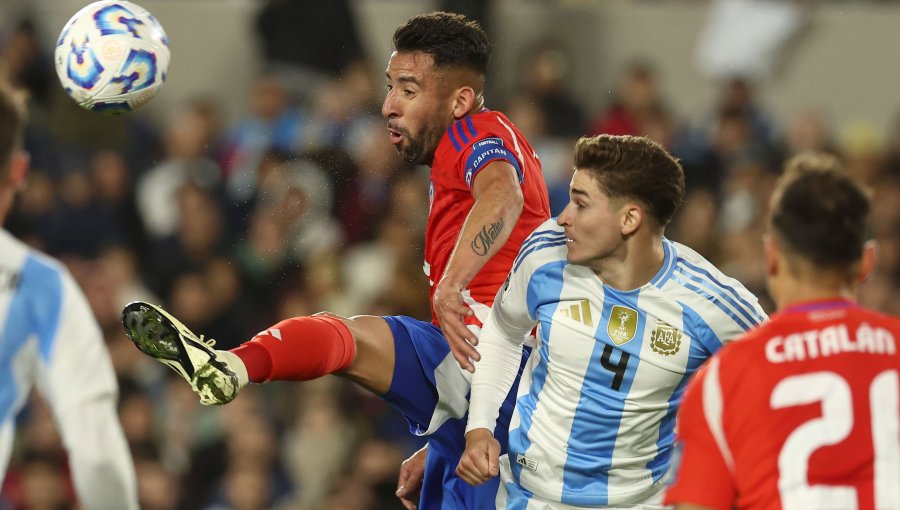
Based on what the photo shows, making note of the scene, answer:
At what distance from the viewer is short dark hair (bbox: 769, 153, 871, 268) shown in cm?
349

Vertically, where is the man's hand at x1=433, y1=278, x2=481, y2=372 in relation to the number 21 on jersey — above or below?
above

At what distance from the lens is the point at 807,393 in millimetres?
3398

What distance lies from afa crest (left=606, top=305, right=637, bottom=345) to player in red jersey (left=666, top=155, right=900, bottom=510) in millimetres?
1105

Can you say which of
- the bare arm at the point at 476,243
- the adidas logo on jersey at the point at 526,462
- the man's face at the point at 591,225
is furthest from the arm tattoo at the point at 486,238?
the adidas logo on jersey at the point at 526,462

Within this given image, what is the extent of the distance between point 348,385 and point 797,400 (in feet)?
20.6

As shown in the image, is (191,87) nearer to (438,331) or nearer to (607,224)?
(438,331)

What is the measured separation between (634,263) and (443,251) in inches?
38.7

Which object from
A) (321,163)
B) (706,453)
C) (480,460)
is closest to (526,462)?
(480,460)

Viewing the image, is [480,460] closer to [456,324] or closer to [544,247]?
[456,324]

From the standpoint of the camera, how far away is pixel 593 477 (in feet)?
15.4

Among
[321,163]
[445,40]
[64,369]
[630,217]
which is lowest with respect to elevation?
[64,369]

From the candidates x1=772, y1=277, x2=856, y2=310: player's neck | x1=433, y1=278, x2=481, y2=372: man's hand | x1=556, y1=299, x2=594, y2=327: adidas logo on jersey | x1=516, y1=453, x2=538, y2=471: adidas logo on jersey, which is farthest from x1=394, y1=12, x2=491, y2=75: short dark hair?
x1=772, y1=277, x2=856, y2=310: player's neck

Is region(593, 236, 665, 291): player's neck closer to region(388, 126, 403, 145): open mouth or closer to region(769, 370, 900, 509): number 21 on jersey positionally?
region(388, 126, 403, 145): open mouth

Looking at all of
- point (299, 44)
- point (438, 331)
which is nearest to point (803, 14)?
point (299, 44)
